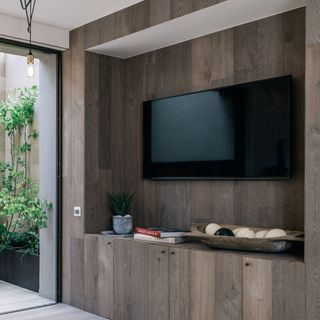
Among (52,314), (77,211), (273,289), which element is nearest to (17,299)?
(52,314)

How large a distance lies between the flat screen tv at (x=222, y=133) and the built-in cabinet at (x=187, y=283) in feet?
2.06

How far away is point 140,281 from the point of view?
363cm

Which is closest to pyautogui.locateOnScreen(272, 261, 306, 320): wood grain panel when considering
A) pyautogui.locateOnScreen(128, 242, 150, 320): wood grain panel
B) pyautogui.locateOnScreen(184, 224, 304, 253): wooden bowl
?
pyautogui.locateOnScreen(184, 224, 304, 253): wooden bowl

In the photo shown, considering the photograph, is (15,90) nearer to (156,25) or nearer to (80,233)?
(80,233)

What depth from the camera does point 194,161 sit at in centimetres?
377

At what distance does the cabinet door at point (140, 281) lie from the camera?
3.46 metres

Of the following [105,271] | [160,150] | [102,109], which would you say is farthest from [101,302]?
[102,109]

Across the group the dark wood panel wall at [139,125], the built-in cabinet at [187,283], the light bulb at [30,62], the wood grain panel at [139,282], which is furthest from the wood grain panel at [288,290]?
the light bulb at [30,62]

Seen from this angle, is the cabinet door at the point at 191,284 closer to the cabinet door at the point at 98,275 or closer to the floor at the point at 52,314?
the cabinet door at the point at 98,275

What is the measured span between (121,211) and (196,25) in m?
1.65

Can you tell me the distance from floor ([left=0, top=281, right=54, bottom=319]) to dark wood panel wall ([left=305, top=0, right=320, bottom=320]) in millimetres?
2573

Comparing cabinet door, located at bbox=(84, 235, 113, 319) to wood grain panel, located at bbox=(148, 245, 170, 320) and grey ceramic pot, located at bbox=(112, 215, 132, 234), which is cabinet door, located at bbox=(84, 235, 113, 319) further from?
wood grain panel, located at bbox=(148, 245, 170, 320)

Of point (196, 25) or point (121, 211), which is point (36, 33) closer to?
point (196, 25)

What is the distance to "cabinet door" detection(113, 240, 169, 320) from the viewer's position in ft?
11.4
